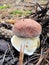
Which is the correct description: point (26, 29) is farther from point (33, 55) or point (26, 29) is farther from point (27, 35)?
point (33, 55)

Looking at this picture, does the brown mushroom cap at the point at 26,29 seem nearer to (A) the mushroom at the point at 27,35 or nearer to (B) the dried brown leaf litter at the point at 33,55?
(A) the mushroom at the point at 27,35

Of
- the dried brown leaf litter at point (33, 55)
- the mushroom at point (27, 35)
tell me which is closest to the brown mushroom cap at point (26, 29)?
the mushroom at point (27, 35)

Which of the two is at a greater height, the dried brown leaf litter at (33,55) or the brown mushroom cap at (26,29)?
the brown mushroom cap at (26,29)

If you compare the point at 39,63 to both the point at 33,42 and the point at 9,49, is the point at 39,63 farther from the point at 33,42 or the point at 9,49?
the point at 9,49

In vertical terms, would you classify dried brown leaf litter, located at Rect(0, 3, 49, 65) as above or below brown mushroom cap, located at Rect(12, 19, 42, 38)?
below

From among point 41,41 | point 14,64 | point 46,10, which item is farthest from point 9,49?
point 46,10

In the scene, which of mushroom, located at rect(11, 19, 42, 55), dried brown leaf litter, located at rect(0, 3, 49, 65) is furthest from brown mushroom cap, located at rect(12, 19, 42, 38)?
dried brown leaf litter, located at rect(0, 3, 49, 65)

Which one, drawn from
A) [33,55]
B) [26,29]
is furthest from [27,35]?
[33,55]

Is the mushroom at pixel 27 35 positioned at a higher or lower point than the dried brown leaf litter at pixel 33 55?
higher

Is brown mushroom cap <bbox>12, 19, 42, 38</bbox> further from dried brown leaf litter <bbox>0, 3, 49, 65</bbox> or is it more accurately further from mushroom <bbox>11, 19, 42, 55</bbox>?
dried brown leaf litter <bbox>0, 3, 49, 65</bbox>
